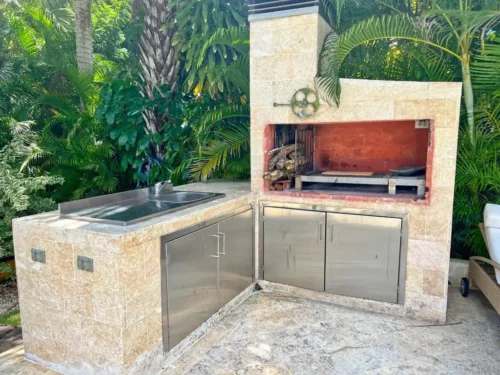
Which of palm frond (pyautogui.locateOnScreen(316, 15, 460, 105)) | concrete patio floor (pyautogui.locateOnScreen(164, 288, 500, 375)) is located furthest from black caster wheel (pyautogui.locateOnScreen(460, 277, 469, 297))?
palm frond (pyautogui.locateOnScreen(316, 15, 460, 105))

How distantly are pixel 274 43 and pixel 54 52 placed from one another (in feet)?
16.7

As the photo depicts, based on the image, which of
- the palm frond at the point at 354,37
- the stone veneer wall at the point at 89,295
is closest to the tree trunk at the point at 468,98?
the palm frond at the point at 354,37

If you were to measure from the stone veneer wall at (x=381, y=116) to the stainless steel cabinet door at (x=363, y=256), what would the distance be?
121mm

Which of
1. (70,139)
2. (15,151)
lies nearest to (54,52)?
(70,139)

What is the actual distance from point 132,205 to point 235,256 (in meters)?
1.20

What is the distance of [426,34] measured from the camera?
13.3 ft

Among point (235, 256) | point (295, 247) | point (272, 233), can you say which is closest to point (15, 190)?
point (235, 256)

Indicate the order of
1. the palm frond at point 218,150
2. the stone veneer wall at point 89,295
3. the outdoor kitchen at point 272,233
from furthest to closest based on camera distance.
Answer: the palm frond at point 218,150
the outdoor kitchen at point 272,233
the stone veneer wall at point 89,295

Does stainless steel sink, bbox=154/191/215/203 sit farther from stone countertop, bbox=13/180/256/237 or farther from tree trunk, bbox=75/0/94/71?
tree trunk, bbox=75/0/94/71

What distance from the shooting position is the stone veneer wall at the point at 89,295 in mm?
2541

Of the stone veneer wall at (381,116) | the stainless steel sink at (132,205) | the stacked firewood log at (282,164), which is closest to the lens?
the stainless steel sink at (132,205)

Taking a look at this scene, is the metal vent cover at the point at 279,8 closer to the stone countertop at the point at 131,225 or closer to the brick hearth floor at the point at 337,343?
the stone countertop at the point at 131,225

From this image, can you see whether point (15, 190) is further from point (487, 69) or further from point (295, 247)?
point (487, 69)

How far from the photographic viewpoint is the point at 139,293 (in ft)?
8.74
